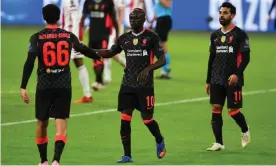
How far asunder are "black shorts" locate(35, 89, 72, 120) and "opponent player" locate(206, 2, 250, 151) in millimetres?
2649

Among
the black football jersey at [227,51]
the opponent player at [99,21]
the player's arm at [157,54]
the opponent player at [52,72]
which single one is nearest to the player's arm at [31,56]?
the opponent player at [52,72]

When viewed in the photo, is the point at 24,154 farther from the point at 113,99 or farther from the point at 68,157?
the point at 113,99

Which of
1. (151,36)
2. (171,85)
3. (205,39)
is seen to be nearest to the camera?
(151,36)

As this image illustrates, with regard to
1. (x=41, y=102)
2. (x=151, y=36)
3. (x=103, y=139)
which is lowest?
(x=103, y=139)

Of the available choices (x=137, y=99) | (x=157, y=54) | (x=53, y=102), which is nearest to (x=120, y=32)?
(x=137, y=99)

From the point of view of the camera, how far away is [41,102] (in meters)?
11.9

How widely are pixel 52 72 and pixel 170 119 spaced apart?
536 centimetres

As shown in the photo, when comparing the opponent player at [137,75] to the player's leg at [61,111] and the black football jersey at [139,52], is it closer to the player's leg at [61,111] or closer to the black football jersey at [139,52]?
the black football jersey at [139,52]

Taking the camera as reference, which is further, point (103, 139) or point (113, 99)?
point (113, 99)

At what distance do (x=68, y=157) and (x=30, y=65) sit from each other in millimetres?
1888

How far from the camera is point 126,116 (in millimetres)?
12648

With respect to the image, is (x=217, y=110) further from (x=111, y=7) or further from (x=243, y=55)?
(x=111, y=7)

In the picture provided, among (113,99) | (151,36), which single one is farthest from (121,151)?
(113,99)

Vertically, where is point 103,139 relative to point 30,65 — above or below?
below
